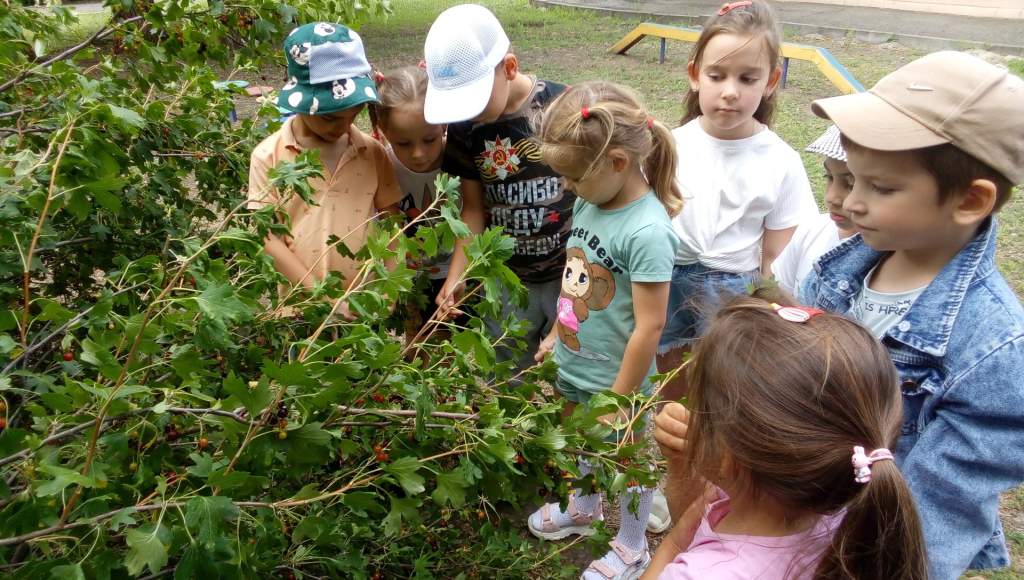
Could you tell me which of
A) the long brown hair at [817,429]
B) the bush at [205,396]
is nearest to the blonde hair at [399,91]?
the bush at [205,396]

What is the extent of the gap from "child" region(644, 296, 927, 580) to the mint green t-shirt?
2.52 ft

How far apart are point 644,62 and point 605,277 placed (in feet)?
29.9

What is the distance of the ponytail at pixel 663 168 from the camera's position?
7.24 ft

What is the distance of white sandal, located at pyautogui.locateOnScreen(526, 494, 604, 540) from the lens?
→ 107 inches

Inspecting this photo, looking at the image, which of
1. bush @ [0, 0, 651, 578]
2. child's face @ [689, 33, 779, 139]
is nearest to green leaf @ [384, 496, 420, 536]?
bush @ [0, 0, 651, 578]

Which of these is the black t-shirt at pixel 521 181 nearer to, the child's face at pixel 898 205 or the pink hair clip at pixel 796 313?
the child's face at pixel 898 205

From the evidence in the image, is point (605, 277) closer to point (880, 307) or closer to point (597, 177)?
point (597, 177)

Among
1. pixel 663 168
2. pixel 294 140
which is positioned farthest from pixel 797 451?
pixel 294 140

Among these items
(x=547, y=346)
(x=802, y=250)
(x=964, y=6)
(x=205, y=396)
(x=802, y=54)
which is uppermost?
(x=205, y=396)

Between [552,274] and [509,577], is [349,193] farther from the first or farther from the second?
[509,577]

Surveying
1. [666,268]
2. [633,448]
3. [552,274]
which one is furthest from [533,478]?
[552,274]

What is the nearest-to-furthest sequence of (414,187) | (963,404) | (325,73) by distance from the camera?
1. (963,404)
2. (325,73)
3. (414,187)

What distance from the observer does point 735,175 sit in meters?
2.42

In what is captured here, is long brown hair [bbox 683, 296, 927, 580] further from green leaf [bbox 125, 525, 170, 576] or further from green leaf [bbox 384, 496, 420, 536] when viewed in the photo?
green leaf [bbox 125, 525, 170, 576]
